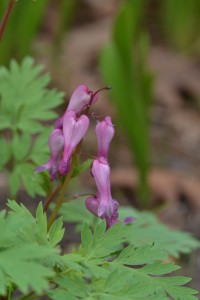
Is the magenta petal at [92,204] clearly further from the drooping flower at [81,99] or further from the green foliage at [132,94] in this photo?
the green foliage at [132,94]

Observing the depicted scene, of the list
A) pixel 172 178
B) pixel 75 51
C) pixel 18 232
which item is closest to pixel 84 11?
pixel 75 51

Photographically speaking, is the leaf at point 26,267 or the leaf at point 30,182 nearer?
the leaf at point 26,267

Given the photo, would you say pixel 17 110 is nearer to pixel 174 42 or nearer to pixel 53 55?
pixel 53 55

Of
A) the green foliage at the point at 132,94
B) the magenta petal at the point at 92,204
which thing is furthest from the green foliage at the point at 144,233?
the green foliage at the point at 132,94

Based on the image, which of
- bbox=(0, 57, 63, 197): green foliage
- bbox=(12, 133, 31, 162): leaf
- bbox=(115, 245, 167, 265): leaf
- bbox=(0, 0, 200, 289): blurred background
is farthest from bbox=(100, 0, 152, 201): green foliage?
bbox=(115, 245, 167, 265): leaf

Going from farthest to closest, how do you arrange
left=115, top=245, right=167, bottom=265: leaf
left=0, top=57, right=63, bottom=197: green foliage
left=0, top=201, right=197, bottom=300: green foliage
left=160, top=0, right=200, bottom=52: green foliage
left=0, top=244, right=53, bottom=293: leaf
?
left=160, top=0, right=200, bottom=52: green foliage
left=0, top=57, right=63, bottom=197: green foliage
left=115, top=245, right=167, bottom=265: leaf
left=0, top=201, right=197, bottom=300: green foliage
left=0, top=244, right=53, bottom=293: leaf

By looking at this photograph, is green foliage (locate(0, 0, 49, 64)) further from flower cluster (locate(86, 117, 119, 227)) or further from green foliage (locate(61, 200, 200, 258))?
flower cluster (locate(86, 117, 119, 227))
